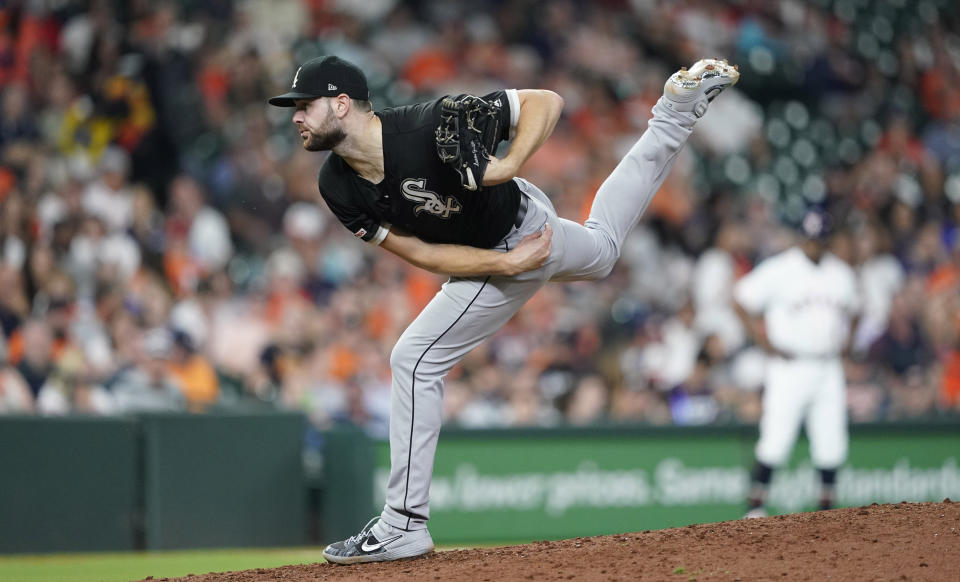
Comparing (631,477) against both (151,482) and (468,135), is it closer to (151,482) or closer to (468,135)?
(151,482)

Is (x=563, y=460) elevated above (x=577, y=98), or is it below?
below

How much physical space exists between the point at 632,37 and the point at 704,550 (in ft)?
32.6

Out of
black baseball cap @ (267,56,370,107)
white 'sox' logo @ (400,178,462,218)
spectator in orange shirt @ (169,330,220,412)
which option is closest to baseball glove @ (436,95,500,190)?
white 'sox' logo @ (400,178,462,218)

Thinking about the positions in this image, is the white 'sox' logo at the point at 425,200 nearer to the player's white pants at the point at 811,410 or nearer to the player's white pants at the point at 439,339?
the player's white pants at the point at 439,339

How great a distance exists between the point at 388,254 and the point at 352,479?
111 inches

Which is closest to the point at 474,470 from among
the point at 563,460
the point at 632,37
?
the point at 563,460

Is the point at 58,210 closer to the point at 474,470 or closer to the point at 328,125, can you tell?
the point at 474,470

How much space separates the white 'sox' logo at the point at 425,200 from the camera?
4.95m

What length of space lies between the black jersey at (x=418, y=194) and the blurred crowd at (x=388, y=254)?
454 centimetres

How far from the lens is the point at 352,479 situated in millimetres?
9180

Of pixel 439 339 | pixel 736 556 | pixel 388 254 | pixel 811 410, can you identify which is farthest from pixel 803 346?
pixel 439 339

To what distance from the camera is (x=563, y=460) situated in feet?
32.0

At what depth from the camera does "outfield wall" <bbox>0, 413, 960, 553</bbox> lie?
868 cm

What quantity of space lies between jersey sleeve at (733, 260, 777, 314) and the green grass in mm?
3758
